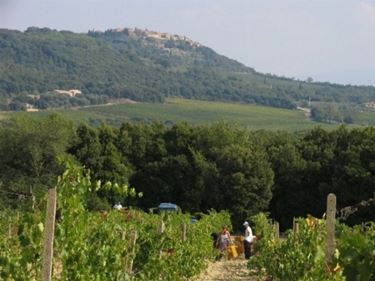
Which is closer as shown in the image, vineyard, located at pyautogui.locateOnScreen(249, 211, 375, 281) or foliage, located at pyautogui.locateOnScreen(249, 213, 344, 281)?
vineyard, located at pyautogui.locateOnScreen(249, 211, 375, 281)

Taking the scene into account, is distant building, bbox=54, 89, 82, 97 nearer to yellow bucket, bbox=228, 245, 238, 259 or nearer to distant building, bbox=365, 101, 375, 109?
distant building, bbox=365, 101, 375, 109

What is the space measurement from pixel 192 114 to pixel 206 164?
76667 mm

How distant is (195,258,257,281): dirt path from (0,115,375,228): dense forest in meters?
13.2

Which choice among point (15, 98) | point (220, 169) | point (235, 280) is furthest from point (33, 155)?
point (15, 98)

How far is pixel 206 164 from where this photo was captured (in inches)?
1463

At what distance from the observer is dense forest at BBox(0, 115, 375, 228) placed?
109 ft

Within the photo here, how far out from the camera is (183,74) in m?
187

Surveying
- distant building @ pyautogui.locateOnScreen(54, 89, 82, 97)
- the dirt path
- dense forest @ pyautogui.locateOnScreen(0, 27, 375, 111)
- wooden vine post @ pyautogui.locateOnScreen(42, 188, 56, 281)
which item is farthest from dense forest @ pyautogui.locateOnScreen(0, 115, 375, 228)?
distant building @ pyautogui.locateOnScreen(54, 89, 82, 97)

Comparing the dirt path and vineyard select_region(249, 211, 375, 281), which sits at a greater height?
vineyard select_region(249, 211, 375, 281)

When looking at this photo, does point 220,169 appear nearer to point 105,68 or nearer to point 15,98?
point 15,98

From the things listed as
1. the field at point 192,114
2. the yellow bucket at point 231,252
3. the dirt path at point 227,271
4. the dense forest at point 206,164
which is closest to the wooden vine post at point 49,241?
the dirt path at point 227,271

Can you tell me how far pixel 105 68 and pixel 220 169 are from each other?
472ft

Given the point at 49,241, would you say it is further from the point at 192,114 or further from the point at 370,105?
the point at 370,105

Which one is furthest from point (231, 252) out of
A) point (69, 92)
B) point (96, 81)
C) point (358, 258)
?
point (96, 81)
